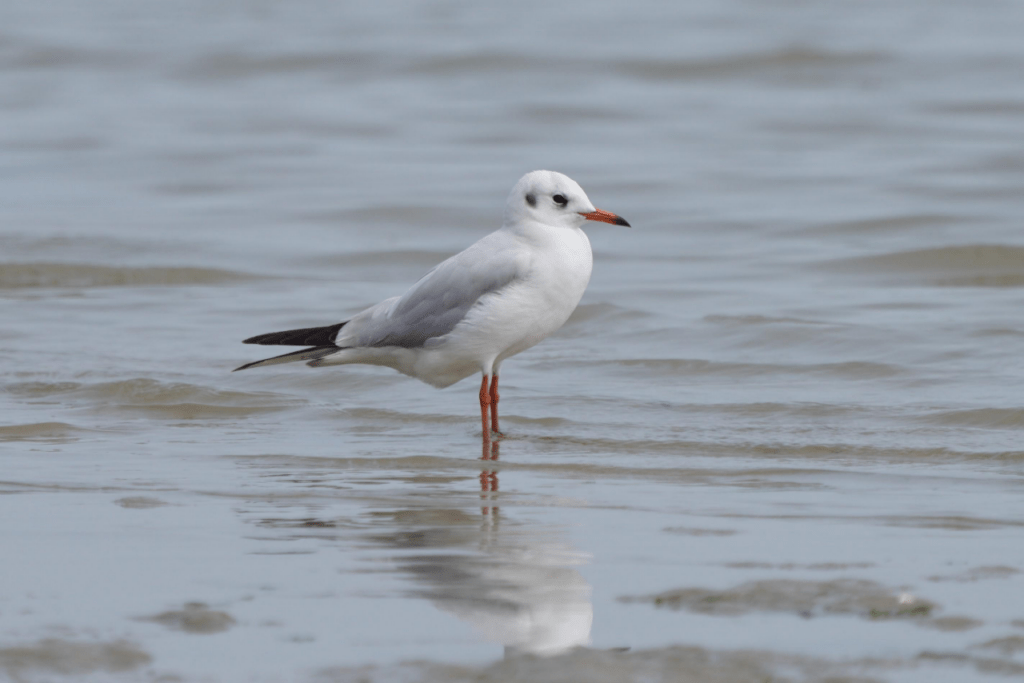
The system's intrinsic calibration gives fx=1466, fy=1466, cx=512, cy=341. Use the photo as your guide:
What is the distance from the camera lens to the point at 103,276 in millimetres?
9953

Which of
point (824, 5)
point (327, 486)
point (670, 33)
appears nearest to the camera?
point (327, 486)

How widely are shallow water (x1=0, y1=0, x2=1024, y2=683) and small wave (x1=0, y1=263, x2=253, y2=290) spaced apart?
0.11ft

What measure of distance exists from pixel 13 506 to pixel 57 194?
934 centimetres

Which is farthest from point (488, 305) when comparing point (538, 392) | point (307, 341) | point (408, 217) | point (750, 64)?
point (750, 64)

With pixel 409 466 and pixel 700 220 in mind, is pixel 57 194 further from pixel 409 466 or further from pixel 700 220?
pixel 409 466

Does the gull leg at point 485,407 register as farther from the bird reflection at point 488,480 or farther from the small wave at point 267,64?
the small wave at point 267,64

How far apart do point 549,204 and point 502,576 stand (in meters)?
2.57

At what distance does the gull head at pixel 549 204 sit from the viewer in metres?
5.67

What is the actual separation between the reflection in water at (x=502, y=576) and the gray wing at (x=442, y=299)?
1565 mm

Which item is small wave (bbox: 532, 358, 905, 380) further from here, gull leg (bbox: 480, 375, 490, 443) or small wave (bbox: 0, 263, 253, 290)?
small wave (bbox: 0, 263, 253, 290)

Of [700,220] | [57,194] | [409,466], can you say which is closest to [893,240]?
[700,220]

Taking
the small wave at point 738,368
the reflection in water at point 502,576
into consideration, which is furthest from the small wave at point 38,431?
the small wave at point 738,368

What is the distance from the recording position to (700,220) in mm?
11414

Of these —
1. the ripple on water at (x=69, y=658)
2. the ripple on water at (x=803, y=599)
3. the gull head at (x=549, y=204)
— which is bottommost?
the ripple on water at (x=69, y=658)
